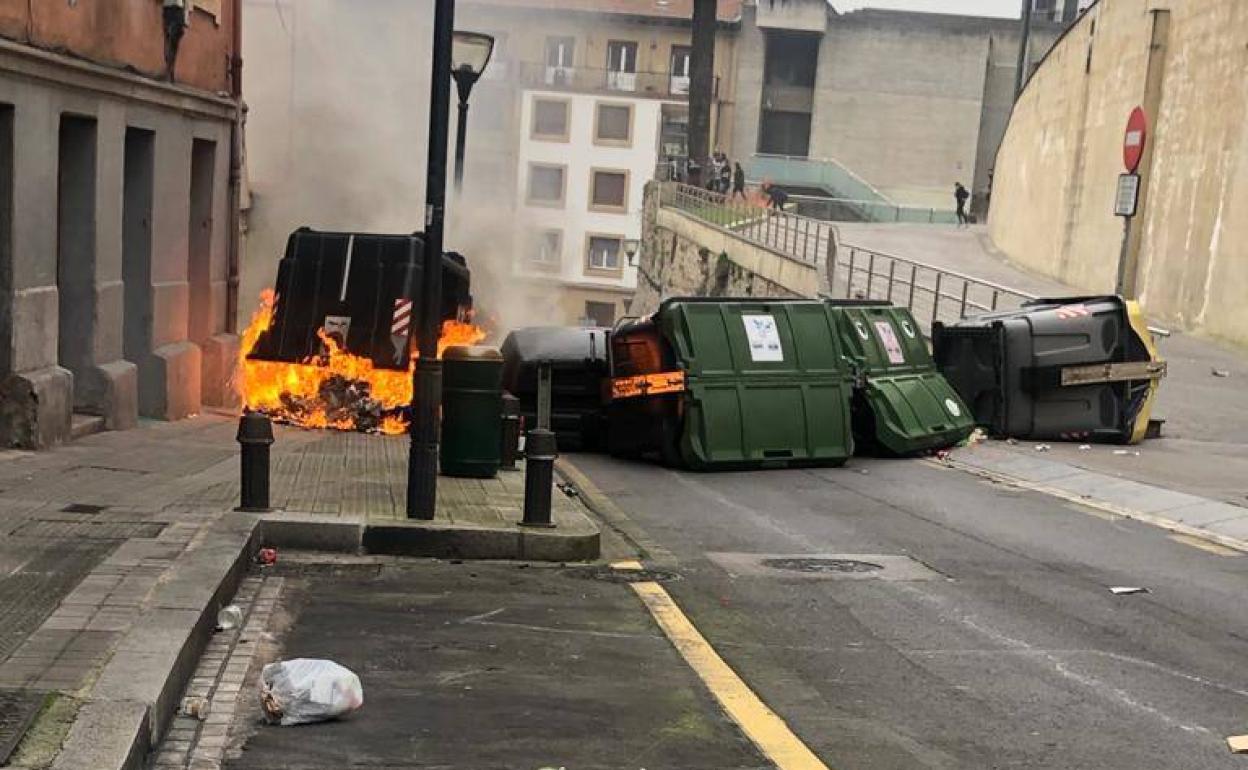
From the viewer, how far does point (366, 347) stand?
49.5 ft

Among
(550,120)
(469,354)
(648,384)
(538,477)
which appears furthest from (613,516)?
(550,120)

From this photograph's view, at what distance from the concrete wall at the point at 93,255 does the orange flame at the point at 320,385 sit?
77 cm

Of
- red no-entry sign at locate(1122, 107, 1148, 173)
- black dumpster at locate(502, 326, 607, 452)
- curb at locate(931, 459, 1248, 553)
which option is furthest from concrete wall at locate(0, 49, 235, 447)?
red no-entry sign at locate(1122, 107, 1148, 173)

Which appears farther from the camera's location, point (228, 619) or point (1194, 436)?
point (1194, 436)

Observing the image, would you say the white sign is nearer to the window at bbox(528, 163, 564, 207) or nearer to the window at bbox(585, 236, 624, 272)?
the window at bbox(585, 236, 624, 272)

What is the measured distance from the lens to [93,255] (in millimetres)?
12352

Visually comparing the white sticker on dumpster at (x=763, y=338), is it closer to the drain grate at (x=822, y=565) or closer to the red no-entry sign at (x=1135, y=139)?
the red no-entry sign at (x=1135, y=139)

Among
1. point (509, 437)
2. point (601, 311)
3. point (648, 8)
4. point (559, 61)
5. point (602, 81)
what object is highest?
point (648, 8)

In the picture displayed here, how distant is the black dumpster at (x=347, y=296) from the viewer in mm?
15086

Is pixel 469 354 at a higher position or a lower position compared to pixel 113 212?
lower

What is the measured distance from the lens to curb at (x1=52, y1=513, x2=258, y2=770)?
14.0 ft

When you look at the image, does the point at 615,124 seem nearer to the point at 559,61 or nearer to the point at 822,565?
the point at 559,61

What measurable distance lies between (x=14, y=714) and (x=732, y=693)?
2.75m

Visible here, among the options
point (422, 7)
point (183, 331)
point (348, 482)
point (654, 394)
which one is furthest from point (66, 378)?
point (422, 7)
